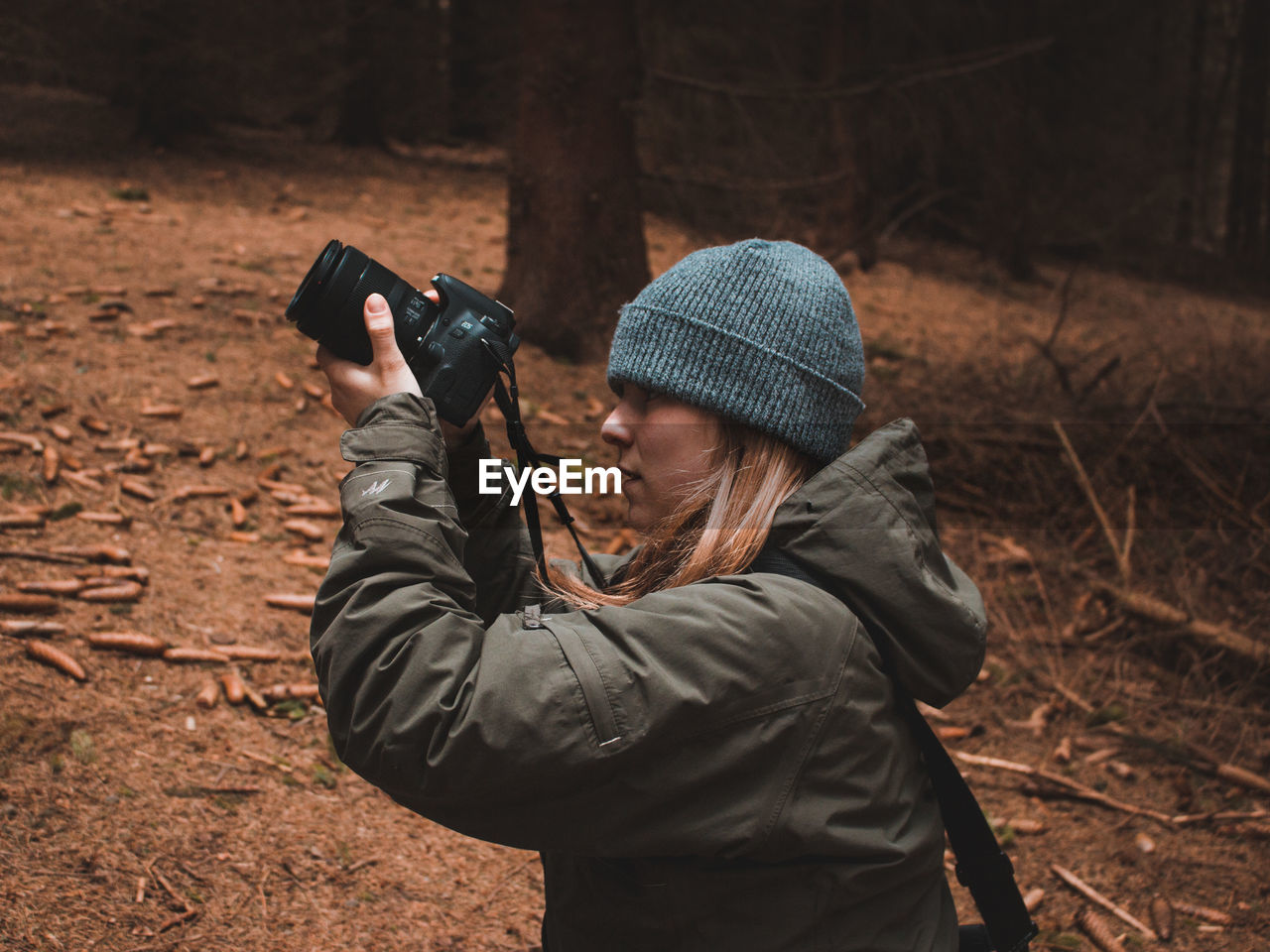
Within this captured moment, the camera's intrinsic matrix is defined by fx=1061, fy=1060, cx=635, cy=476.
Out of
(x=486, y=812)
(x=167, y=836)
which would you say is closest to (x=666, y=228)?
(x=167, y=836)

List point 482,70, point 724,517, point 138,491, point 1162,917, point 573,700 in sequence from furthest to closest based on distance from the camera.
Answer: point 482,70, point 138,491, point 1162,917, point 724,517, point 573,700

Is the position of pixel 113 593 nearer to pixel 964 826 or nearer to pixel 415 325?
pixel 415 325

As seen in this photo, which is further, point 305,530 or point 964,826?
point 305,530

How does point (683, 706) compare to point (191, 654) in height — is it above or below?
above

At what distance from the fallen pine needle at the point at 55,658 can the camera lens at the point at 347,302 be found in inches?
74.2

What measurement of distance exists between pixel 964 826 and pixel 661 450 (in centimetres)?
76

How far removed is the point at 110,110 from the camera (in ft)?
39.3

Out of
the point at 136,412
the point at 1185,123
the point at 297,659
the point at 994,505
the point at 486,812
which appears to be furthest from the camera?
the point at 1185,123

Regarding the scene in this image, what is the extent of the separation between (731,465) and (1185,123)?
2718 centimetres

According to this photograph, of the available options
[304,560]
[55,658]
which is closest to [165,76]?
[304,560]

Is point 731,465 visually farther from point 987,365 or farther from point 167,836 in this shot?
point 987,365

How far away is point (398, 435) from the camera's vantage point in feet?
5.00

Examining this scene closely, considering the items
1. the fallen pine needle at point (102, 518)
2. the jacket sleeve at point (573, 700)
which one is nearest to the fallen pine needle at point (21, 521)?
the fallen pine needle at point (102, 518)

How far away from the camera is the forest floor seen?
8.91ft
